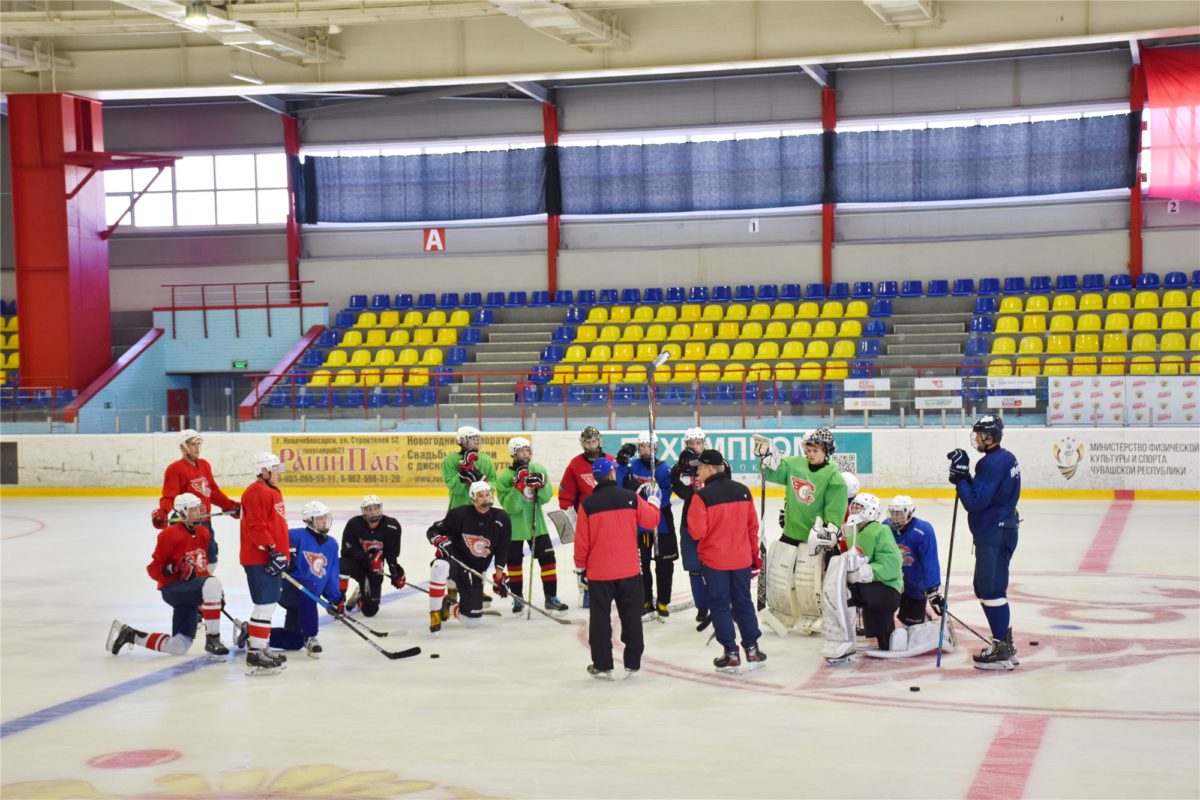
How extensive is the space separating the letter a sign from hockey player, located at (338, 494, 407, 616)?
19.2 metres

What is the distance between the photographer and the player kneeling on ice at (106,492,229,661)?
30.8 feet

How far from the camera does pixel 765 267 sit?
2772 cm

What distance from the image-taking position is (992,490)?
8.51 meters

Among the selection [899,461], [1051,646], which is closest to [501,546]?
[1051,646]

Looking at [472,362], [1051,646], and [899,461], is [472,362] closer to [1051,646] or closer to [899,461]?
[899,461]

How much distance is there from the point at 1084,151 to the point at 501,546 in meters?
19.6

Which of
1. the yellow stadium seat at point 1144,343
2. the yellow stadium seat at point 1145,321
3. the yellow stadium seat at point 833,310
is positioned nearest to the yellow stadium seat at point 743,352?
the yellow stadium seat at point 833,310

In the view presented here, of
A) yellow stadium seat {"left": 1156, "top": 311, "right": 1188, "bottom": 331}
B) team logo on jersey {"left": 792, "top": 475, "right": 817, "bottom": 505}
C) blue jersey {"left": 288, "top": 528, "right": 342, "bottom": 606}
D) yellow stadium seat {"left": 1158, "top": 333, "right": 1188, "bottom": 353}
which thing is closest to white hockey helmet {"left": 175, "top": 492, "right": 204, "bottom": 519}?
blue jersey {"left": 288, "top": 528, "right": 342, "bottom": 606}

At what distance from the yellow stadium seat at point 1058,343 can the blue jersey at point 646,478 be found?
13730mm

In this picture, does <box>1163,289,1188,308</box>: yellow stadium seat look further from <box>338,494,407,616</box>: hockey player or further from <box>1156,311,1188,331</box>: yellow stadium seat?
<box>338,494,407,616</box>: hockey player

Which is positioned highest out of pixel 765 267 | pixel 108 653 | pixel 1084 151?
pixel 1084 151

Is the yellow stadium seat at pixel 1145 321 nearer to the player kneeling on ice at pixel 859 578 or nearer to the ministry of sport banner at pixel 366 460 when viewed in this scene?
the ministry of sport banner at pixel 366 460

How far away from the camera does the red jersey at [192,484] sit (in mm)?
10641

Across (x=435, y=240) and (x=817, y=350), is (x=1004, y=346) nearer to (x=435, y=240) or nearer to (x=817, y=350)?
(x=817, y=350)
